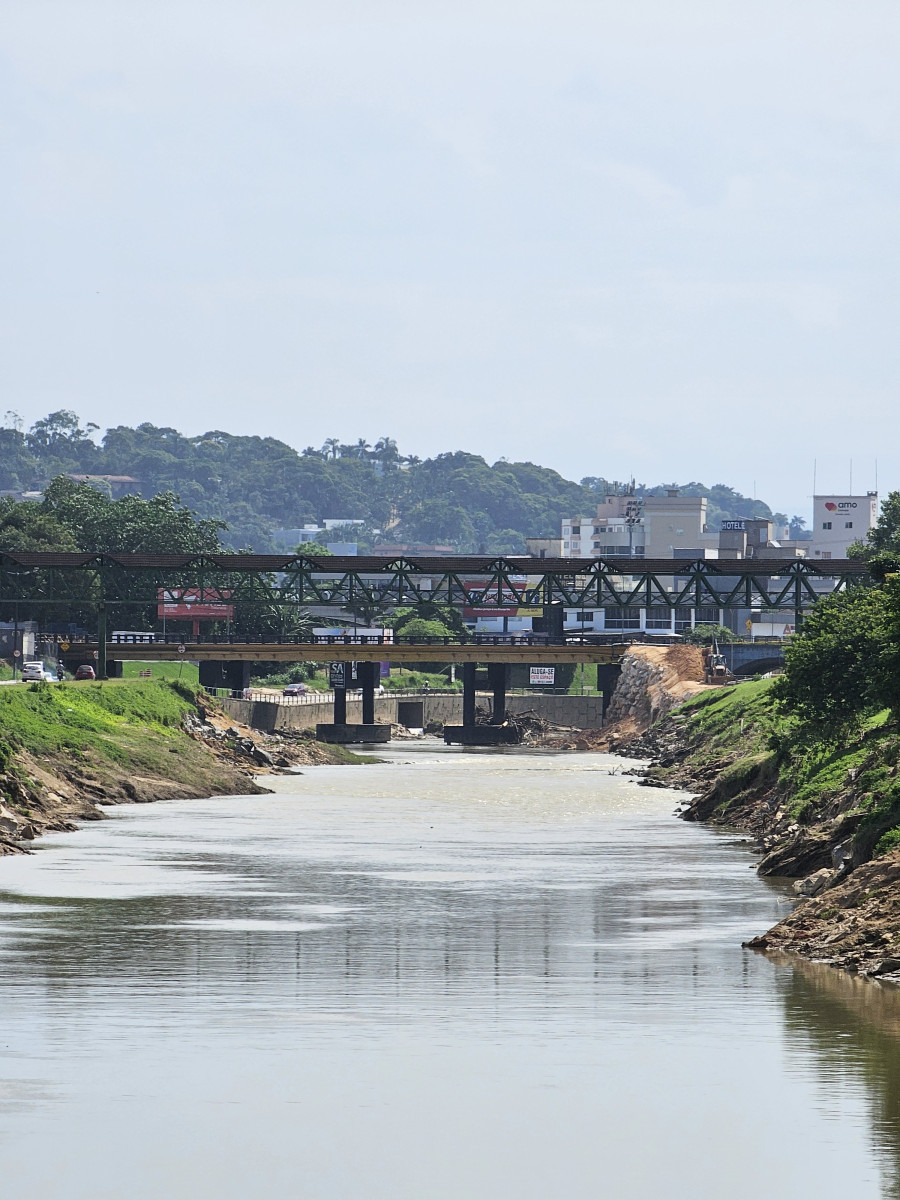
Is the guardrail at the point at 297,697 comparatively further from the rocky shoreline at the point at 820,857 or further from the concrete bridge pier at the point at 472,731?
the rocky shoreline at the point at 820,857

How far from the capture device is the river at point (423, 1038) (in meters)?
23.2

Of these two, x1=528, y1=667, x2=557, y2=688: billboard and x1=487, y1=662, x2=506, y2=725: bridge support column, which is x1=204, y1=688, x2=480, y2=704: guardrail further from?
x1=487, y1=662, x2=506, y2=725: bridge support column

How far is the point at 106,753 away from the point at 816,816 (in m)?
36.5

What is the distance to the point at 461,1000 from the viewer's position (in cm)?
3422

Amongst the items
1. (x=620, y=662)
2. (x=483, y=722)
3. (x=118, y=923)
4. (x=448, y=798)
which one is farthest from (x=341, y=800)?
(x=483, y=722)

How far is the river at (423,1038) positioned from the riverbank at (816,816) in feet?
4.19

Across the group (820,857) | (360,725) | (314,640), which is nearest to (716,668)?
(360,725)

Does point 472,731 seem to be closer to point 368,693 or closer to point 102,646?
point 368,693

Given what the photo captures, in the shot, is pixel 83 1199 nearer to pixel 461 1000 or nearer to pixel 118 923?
pixel 461 1000

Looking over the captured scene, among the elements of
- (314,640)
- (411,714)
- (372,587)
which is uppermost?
(372,587)

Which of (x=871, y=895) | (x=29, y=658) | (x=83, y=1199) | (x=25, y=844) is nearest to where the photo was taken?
(x=83, y=1199)

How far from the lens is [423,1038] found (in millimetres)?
30688

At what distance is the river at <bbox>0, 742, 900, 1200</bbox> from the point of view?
2319 cm

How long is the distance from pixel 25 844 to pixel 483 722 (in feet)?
421
